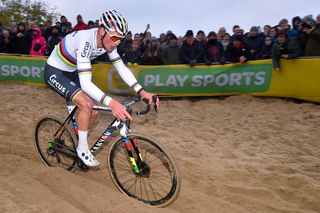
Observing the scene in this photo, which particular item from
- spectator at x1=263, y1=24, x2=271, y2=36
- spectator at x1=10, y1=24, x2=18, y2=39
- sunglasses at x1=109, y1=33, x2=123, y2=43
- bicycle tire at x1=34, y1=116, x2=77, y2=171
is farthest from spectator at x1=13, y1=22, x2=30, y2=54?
sunglasses at x1=109, y1=33, x2=123, y2=43

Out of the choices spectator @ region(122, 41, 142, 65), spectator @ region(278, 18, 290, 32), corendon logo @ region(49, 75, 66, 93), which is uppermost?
spectator @ region(278, 18, 290, 32)

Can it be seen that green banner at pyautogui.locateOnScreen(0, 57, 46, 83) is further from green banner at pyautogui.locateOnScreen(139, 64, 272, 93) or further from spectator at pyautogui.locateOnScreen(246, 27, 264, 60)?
spectator at pyautogui.locateOnScreen(246, 27, 264, 60)

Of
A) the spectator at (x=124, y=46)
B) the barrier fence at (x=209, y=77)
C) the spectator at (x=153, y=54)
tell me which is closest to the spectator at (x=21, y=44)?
the barrier fence at (x=209, y=77)

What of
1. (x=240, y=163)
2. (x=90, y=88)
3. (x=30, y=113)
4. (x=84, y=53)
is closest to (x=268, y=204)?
(x=240, y=163)

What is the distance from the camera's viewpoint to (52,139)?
5.57 meters

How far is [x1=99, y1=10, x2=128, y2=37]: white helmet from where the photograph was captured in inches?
172

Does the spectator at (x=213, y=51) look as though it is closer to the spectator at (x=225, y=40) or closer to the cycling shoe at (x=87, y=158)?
the spectator at (x=225, y=40)

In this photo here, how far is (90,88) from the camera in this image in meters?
4.41

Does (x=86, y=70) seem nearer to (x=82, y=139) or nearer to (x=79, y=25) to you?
(x=82, y=139)

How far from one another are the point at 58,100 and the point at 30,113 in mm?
1351

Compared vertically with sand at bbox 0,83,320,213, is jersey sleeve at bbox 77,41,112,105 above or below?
above

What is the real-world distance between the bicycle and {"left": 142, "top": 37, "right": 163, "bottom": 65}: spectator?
5.94 m

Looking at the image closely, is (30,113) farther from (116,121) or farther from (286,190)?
(286,190)

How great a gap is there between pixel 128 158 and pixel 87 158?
66 cm
